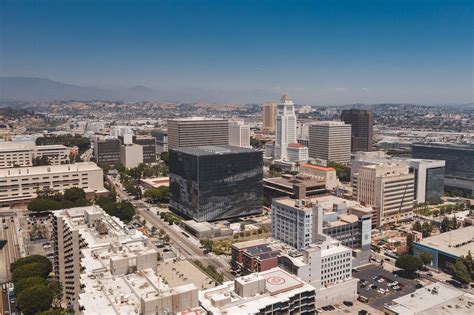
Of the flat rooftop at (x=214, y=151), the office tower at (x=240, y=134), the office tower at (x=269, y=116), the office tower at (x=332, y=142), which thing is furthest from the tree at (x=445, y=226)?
the office tower at (x=269, y=116)

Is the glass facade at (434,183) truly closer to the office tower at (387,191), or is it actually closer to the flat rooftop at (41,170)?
the office tower at (387,191)

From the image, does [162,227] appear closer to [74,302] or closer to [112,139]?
[74,302]

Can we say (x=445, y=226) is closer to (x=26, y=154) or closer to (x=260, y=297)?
(x=260, y=297)

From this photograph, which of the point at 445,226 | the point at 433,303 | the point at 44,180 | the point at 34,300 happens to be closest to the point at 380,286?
the point at 433,303

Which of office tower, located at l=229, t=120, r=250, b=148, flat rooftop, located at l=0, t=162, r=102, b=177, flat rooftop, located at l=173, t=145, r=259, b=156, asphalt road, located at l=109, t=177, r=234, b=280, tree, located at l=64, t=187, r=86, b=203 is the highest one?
flat rooftop, located at l=173, t=145, r=259, b=156

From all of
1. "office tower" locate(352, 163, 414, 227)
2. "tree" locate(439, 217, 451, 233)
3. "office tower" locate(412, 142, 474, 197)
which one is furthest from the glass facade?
"tree" locate(439, 217, 451, 233)

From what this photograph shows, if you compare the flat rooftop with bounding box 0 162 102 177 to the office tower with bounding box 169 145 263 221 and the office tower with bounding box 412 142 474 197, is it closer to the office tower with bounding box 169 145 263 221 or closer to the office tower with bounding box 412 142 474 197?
the office tower with bounding box 169 145 263 221

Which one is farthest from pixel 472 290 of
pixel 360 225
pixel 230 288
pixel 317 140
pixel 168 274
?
pixel 317 140
